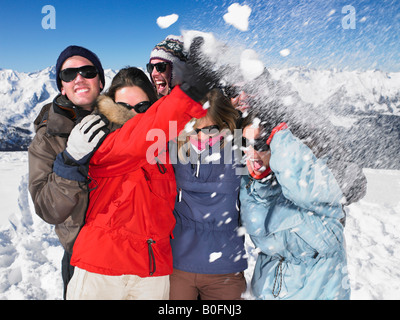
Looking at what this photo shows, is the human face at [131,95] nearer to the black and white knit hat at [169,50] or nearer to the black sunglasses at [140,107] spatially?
the black sunglasses at [140,107]

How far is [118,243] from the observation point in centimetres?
173

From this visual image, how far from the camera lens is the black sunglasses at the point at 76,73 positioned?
6.83 feet

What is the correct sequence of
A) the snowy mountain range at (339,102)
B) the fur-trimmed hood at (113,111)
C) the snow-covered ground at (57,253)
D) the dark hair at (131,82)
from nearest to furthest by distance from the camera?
the fur-trimmed hood at (113,111) → the dark hair at (131,82) → the snowy mountain range at (339,102) → the snow-covered ground at (57,253)

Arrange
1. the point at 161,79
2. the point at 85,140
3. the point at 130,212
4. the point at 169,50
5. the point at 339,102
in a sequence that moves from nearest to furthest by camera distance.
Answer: the point at 85,140 < the point at 130,212 < the point at 169,50 < the point at 161,79 < the point at 339,102

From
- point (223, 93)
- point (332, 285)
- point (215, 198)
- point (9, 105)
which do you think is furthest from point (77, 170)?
point (9, 105)

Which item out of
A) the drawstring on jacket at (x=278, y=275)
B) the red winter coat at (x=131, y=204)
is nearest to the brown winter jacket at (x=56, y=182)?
the red winter coat at (x=131, y=204)

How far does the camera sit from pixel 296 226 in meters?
1.83

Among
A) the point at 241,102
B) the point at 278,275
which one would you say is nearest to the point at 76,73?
the point at 241,102

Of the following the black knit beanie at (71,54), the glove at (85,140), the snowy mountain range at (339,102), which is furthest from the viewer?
the snowy mountain range at (339,102)

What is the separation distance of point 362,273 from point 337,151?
3687mm

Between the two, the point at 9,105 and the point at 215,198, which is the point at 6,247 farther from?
the point at 9,105

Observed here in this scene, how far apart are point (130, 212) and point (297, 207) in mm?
1047

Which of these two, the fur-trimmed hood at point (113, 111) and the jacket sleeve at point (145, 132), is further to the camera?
the fur-trimmed hood at point (113, 111)

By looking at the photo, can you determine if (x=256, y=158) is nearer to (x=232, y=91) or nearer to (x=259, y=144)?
(x=259, y=144)
